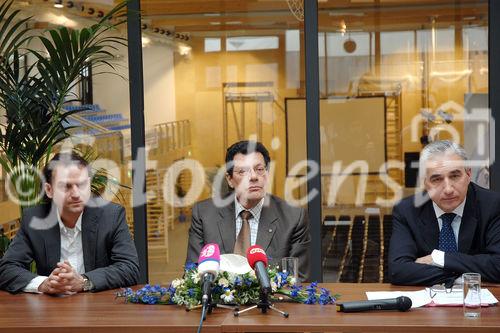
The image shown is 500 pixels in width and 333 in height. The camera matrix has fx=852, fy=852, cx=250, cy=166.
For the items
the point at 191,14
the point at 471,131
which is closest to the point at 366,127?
the point at 471,131

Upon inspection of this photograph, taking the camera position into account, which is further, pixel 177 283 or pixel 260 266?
pixel 177 283

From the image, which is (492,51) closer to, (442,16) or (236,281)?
(442,16)

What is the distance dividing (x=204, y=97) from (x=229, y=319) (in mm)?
2837

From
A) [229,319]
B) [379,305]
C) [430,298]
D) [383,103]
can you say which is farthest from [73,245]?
[383,103]

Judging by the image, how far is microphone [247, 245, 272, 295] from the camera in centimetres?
299

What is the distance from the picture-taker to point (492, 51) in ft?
17.5

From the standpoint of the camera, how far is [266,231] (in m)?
4.19

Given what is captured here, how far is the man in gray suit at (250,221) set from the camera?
4184 mm

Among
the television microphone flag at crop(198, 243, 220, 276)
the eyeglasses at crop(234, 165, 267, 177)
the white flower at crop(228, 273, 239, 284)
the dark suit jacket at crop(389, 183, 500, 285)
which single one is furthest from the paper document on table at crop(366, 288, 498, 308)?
the eyeglasses at crop(234, 165, 267, 177)

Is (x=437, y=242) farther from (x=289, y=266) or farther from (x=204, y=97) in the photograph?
(x=204, y=97)

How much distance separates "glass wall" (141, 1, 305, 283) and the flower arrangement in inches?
89.9

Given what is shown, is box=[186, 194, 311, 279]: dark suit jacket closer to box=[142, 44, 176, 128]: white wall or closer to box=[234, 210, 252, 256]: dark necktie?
box=[234, 210, 252, 256]: dark necktie

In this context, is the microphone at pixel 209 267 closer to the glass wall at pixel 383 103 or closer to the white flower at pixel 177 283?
the white flower at pixel 177 283

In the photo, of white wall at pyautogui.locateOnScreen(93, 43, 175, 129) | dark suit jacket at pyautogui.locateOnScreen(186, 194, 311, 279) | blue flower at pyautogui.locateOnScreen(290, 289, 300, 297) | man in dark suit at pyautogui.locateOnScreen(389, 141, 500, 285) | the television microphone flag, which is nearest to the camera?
the television microphone flag
